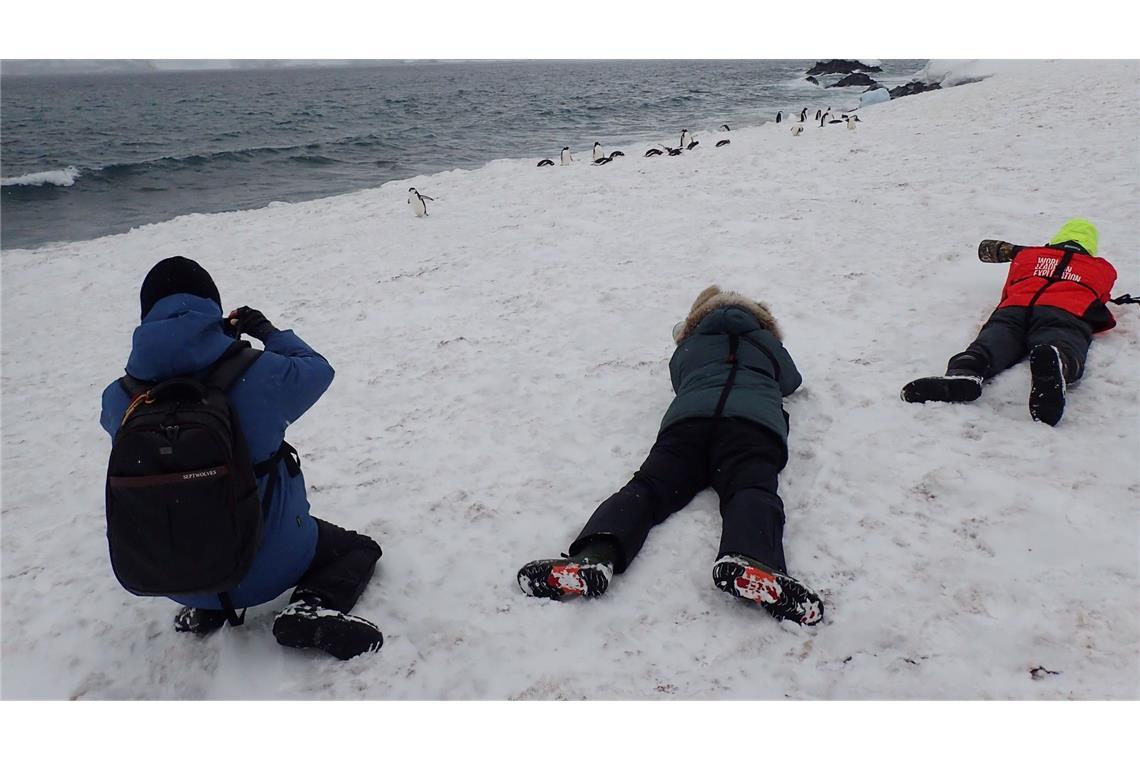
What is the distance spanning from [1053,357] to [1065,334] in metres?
0.56

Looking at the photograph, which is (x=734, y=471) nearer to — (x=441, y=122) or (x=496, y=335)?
(x=496, y=335)

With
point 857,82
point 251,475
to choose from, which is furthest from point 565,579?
point 857,82

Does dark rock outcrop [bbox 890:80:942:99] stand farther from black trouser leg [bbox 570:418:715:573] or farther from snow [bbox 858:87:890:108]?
black trouser leg [bbox 570:418:715:573]

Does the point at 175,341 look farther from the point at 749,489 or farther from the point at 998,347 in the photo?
the point at 998,347

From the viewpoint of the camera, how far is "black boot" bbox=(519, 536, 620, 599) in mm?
2838

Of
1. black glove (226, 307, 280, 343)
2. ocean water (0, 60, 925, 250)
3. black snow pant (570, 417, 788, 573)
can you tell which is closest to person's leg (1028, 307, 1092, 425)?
black snow pant (570, 417, 788, 573)

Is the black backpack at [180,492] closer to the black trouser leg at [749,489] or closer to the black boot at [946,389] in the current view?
the black trouser leg at [749,489]

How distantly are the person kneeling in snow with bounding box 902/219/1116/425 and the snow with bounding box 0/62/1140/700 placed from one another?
5.4 inches

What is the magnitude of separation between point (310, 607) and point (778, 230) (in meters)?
7.17

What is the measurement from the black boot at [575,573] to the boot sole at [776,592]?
0.55 meters

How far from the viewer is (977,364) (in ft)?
13.2

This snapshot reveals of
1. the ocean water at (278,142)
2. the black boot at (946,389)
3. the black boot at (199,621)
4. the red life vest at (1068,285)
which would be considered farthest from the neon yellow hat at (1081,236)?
the ocean water at (278,142)

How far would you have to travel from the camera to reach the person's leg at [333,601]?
8.54ft

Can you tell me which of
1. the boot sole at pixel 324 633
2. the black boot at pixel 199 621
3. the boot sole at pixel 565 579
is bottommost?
the black boot at pixel 199 621
